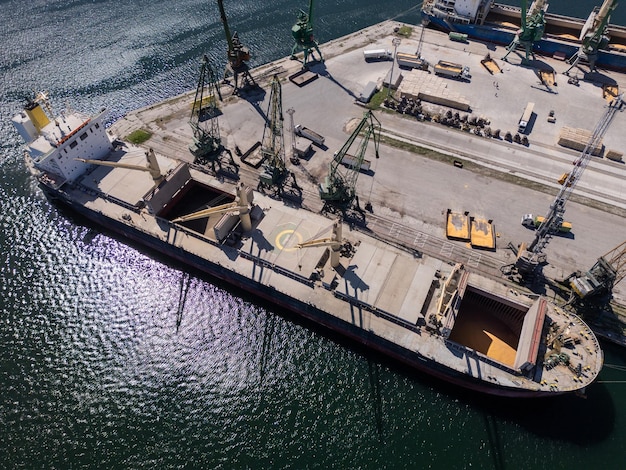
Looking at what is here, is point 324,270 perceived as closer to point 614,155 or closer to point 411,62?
point 614,155

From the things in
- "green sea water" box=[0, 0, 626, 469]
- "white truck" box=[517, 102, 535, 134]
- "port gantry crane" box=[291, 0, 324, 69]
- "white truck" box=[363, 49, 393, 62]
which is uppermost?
"port gantry crane" box=[291, 0, 324, 69]

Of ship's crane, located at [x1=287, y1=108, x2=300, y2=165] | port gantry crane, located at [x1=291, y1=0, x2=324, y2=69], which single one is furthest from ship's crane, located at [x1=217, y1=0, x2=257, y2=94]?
ship's crane, located at [x1=287, y1=108, x2=300, y2=165]

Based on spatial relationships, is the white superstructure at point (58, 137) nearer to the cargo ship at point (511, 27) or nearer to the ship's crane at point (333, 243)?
the ship's crane at point (333, 243)

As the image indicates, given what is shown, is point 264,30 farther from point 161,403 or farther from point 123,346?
point 161,403

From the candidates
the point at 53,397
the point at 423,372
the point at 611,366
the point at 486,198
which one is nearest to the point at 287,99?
the point at 486,198

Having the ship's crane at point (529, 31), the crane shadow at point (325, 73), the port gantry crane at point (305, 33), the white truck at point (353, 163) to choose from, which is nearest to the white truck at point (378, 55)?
the crane shadow at point (325, 73)

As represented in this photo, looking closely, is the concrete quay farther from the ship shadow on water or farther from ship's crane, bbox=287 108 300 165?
the ship shadow on water
